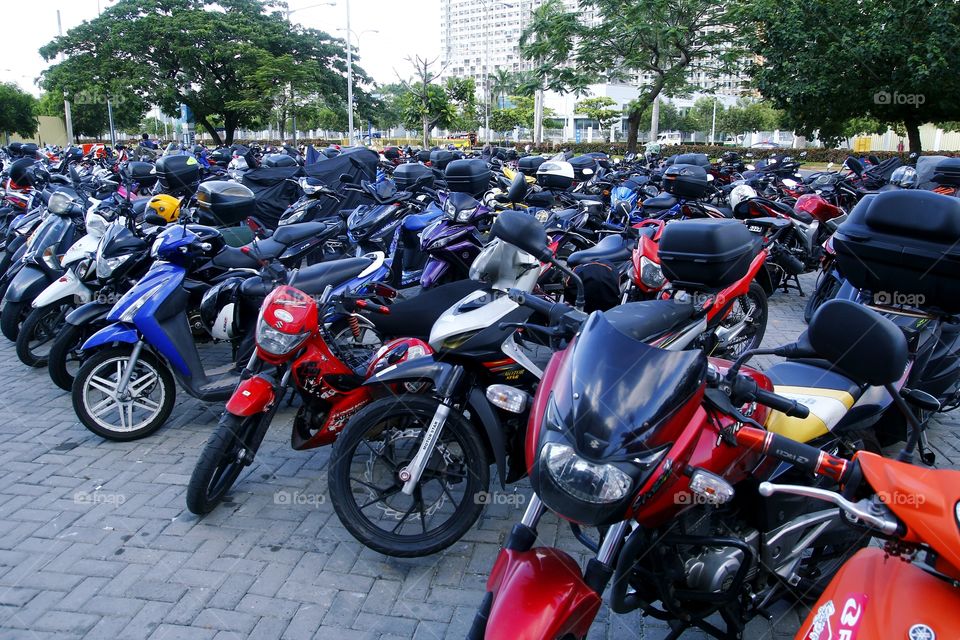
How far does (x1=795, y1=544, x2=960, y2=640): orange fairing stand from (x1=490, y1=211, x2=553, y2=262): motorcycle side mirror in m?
1.48

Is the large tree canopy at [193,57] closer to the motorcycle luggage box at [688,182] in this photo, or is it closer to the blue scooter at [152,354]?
the motorcycle luggage box at [688,182]

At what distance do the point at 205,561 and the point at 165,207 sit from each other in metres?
3.98

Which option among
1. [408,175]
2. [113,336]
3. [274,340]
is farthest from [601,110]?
[274,340]

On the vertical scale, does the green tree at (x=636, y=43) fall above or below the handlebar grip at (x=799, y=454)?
above

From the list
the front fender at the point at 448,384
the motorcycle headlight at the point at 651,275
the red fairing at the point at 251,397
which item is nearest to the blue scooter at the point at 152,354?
the red fairing at the point at 251,397

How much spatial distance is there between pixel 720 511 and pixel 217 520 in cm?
233

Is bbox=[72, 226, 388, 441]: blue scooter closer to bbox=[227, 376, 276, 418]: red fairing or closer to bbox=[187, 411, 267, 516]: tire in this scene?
bbox=[227, 376, 276, 418]: red fairing

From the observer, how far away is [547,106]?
7056cm

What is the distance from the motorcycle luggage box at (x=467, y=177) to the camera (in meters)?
6.40

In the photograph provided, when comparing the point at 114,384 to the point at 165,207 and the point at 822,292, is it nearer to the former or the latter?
the point at 165,207

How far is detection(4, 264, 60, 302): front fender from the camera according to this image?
5320 mm

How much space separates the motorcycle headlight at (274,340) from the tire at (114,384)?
54.0 inches

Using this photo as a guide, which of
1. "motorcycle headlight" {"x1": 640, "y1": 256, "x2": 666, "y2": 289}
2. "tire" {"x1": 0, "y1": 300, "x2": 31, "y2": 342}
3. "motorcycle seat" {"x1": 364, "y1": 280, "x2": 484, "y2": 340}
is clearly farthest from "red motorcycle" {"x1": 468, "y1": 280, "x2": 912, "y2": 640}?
"tire" {"x1": 0, "y1": 300, "x2": 31, "y2": 342}

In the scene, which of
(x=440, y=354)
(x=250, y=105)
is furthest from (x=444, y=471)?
(x=250, y=105)
